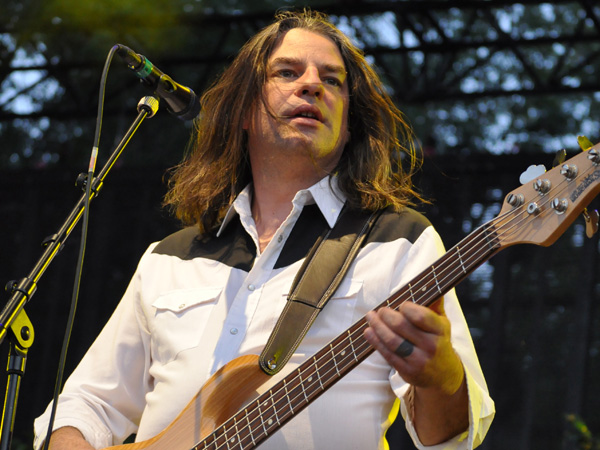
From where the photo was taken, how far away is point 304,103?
2877 mm

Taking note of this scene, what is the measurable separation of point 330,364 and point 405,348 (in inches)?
14.3

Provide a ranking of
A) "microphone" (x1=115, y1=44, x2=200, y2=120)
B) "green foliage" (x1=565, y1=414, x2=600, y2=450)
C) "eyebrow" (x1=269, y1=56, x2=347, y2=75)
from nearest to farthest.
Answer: "microphone" (x1=115, y1=44, x2=200, y2=120), "eyebrow" (x1=269, y1=56, x2=347, y2=75), "green foliage" (x1=565, y1=414, x2=600, y2=450)

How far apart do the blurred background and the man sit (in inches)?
98.4

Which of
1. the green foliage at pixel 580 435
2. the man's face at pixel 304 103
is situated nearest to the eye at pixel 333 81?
the man's face at pixel 304 103

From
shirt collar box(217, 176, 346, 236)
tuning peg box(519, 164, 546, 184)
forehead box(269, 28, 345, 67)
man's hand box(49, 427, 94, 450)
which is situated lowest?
man's hand box(49, 427, 94, 450)

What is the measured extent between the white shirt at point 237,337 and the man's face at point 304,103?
21cm

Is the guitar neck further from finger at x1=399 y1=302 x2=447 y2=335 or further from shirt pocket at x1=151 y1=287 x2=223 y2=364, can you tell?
shirt pocket at x1=151 y1=287 x2=223 y2=364

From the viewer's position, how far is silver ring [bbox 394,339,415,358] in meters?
1.81

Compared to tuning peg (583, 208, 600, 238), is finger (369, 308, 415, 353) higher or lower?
lower

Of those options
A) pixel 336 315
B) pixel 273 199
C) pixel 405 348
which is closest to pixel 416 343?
pixel 405 348

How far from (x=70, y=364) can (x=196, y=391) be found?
157 inches

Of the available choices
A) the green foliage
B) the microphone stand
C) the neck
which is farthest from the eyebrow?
the green foliage

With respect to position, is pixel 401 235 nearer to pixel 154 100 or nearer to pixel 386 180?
pixel 386 180

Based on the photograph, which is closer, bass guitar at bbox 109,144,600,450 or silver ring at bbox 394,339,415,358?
silver ring at bbox 394,339,415,358
